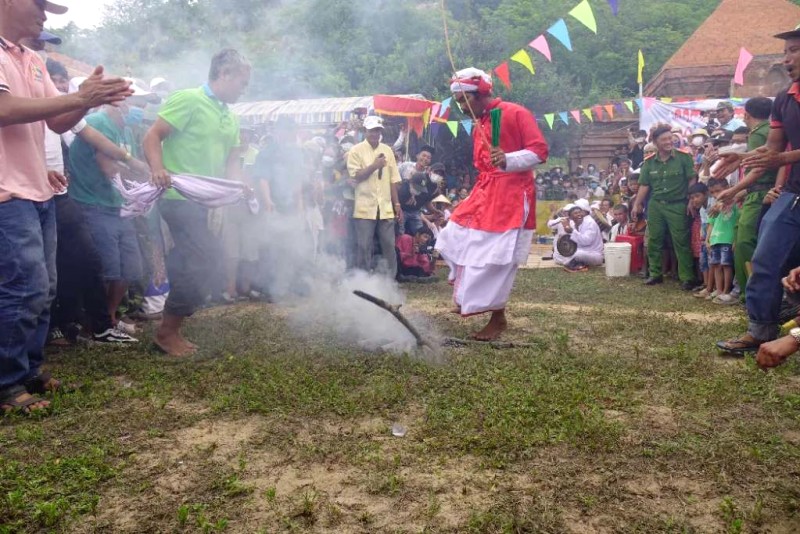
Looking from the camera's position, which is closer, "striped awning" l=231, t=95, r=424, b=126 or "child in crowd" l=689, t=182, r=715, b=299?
"child in crowd" l=689, t=182, r=715, b=299

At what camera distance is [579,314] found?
A: 6.35 metres

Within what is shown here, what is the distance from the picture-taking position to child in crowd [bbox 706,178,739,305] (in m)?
7.08

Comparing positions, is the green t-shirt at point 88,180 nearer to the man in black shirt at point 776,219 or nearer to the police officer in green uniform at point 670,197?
the man in black shirt at point 776,219

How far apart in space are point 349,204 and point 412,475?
604 centimetres

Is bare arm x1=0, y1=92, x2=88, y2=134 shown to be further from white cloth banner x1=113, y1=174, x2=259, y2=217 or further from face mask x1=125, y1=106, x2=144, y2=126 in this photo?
face mask x1=125, y1=106, x2=144, y2=126

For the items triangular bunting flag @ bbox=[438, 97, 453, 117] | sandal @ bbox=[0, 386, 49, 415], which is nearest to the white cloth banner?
sandal @ bbox=[0, 386, 49, 415]

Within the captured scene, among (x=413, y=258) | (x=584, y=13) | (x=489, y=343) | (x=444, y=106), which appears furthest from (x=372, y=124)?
(x=444, y=106)

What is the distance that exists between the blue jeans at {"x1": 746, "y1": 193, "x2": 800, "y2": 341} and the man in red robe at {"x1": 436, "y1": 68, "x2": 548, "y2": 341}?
1577mm

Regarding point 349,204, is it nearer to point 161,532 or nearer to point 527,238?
point 527,238

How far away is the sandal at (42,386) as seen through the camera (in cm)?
365

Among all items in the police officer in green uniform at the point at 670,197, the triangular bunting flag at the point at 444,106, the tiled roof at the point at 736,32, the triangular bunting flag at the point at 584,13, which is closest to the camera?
the police officer in green uniform at the point at 670,197

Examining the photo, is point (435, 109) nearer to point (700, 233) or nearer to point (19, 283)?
point (700, 233)

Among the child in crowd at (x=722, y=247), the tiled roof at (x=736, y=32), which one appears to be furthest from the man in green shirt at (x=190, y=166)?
the tiled roof at (x=736, y=32)

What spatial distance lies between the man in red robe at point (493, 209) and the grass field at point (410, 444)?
0.55 m
